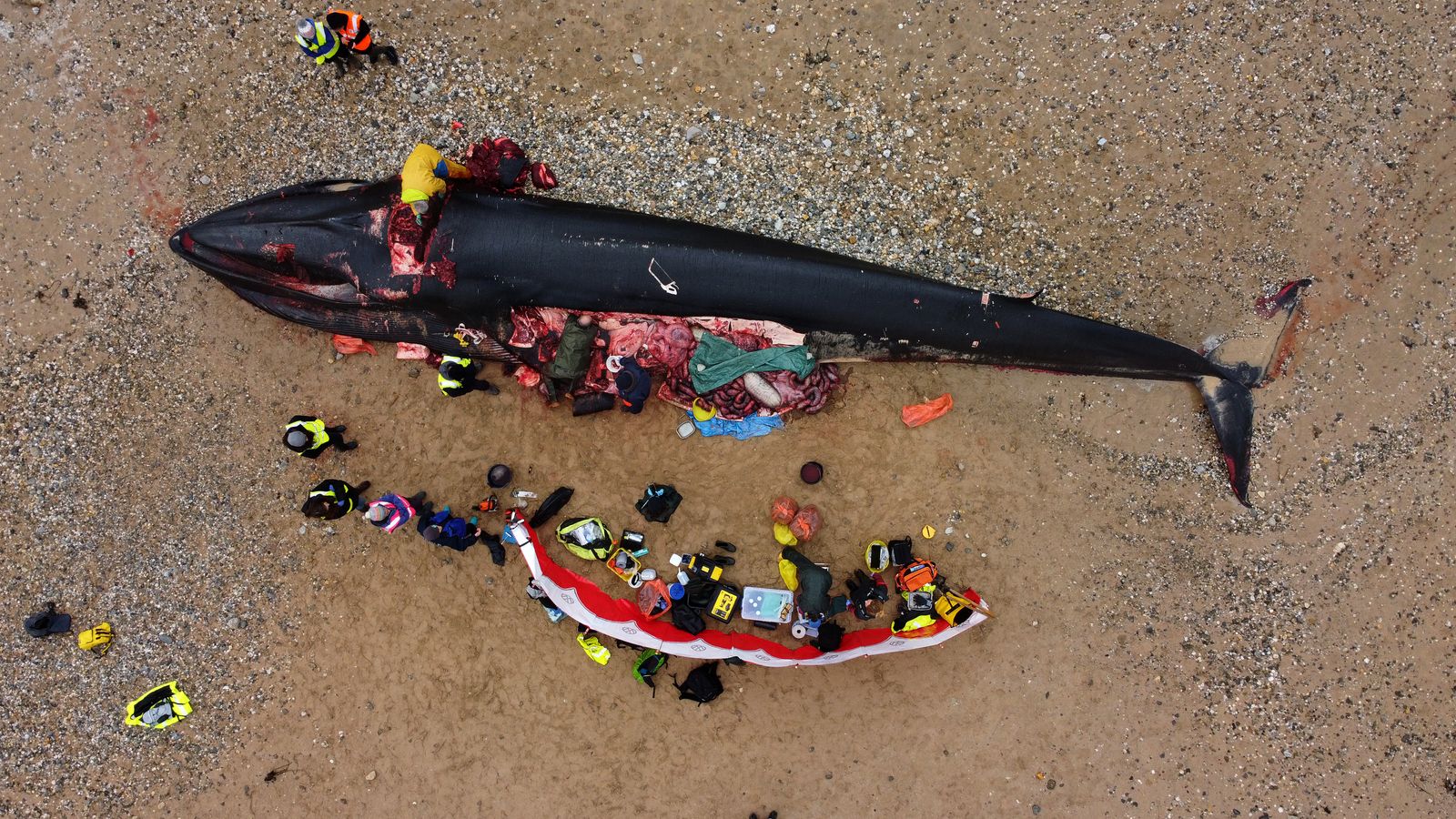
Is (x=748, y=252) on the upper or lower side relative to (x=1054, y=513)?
upper

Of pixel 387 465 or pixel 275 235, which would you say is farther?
pixel 387 465

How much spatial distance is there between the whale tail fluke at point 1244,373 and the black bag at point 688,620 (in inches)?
200

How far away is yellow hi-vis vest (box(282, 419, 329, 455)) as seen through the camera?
627 centimetres

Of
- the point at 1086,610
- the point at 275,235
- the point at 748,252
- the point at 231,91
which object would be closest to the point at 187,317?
the point at 275,235

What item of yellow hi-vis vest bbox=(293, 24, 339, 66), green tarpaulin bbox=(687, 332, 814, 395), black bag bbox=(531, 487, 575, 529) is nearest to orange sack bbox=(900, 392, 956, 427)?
green tarpaulin bbox=(687, 332, 814, 395)

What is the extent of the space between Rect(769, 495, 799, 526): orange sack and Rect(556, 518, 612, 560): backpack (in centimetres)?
157

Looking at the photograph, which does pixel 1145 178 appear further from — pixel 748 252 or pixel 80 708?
pixel 80 708

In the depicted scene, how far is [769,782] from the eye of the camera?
688 cm

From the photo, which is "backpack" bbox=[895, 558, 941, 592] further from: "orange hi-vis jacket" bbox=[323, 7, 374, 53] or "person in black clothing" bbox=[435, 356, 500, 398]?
"orange hi-vis jacket" bbox=[323, 7, 374, 53]

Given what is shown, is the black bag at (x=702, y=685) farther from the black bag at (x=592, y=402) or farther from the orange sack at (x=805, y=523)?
the black bag at (x=592, y=402)

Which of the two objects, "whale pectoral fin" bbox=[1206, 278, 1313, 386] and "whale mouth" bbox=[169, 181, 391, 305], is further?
"whale pectoral fin" bbox=[1206, 278, 1313, 386]

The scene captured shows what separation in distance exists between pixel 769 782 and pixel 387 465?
4744 mm

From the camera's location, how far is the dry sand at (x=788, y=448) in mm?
6633

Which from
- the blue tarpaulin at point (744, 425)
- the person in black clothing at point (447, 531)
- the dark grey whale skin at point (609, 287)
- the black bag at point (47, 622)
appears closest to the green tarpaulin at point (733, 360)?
the dark grey whale skin at point (609, 287)
